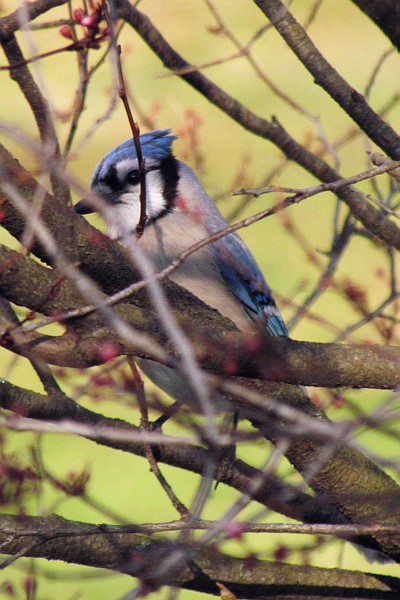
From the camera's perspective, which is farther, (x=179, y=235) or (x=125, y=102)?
(x=179, y=235)

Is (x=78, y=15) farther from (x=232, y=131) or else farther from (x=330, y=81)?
(x=232, y=131)

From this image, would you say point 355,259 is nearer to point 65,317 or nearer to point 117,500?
point 117,500

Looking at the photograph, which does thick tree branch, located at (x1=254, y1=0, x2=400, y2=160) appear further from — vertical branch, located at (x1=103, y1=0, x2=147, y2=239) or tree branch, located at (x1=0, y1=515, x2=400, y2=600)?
tree branch, located at (x1=0, y1=515, x2=400, y2=600)

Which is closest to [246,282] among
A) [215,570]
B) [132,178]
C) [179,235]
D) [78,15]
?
[179,235]

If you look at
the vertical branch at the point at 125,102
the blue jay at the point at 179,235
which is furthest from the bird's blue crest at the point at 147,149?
the vertical branch at the point at 125,102

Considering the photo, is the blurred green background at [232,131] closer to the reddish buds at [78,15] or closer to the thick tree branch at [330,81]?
the thick tree branch at [330,81]

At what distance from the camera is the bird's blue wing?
2.45 metres

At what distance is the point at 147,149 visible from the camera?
2.59 metres

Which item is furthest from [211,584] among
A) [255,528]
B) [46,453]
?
[46,453]


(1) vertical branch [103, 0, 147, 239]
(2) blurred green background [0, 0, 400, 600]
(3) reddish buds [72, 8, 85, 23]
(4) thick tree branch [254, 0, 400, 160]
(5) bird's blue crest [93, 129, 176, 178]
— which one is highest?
(2) blurred green background [0, 0, 400, 600]

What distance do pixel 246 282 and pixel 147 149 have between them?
1.49 ft

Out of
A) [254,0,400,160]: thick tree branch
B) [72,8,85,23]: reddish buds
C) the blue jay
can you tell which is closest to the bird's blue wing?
the blue jay

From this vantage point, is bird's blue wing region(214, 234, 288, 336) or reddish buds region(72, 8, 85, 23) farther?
bird's blue wing region(214, 234, 288, 336)

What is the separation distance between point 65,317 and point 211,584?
800mm
